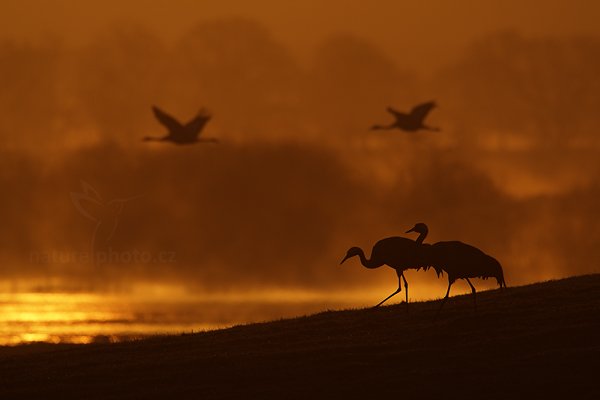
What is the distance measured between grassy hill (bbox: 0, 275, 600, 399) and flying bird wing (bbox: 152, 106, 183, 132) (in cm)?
1577

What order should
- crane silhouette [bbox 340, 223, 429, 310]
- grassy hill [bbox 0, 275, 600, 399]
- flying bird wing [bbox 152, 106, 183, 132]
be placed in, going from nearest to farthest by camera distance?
grassy hill [bbox 0, 275, 600, 399]
crane silhouette [bbox 340, 223, 429, 310]
flying bird wing [bbox 152, 106, 183, 132]

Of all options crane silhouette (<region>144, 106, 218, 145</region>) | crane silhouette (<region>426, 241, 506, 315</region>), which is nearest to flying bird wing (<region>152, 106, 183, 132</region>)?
crane silhouette (<region>144, 106, 218, 145</region>)

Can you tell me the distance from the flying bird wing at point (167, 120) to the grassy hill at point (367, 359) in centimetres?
1577

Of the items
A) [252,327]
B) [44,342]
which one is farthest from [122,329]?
[252,327]

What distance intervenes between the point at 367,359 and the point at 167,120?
24.3 metres

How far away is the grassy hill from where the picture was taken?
3944 cm

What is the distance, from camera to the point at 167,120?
212 ft

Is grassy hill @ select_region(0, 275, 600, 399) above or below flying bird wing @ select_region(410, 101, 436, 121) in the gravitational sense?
below

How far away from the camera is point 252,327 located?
161 ft

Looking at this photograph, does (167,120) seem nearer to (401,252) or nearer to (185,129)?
(185,129)

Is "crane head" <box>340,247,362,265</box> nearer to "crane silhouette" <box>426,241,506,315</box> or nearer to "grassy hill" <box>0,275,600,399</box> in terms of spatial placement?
"grassy hill" <box>0,275,600,399</box>

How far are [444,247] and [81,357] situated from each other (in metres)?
9.75

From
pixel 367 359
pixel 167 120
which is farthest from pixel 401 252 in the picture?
pixel 167 120

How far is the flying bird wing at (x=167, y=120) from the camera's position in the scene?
63188 millimetres
